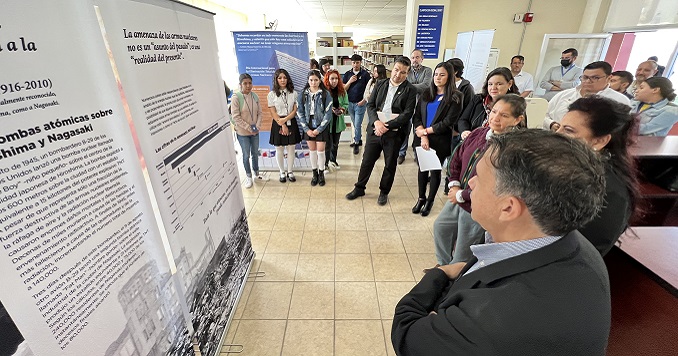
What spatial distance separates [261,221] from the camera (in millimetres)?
3434

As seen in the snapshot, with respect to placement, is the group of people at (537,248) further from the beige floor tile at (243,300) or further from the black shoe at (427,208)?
the black shoe at (427,208)

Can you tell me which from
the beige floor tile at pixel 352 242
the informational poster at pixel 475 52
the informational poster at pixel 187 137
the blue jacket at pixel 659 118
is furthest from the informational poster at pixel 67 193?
the informational poster at pixel 475 52

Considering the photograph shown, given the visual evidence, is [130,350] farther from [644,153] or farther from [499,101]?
[644,153]

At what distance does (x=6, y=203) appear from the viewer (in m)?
0.69

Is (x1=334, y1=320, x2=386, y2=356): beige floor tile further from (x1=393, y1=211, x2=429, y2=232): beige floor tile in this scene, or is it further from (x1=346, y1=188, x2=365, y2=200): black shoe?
(x1=346, y1=188, x2=365, y2=200): black shoe

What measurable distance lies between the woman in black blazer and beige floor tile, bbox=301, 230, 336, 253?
3.83ft

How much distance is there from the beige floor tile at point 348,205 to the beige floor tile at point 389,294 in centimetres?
126

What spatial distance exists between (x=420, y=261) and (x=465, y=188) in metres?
1.07

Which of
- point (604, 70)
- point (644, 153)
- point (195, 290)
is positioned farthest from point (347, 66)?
point (195, 290)

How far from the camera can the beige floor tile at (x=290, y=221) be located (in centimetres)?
329

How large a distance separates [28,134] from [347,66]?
622 centimetres

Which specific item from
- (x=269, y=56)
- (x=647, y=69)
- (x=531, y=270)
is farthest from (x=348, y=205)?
(x=647, y=69)

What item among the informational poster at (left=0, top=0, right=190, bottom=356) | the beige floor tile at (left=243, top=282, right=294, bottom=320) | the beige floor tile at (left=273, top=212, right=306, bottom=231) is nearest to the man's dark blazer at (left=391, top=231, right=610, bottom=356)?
the informational poster at (left=0, top=0, right=190, bottom=356)

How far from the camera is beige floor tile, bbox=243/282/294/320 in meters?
2.22
